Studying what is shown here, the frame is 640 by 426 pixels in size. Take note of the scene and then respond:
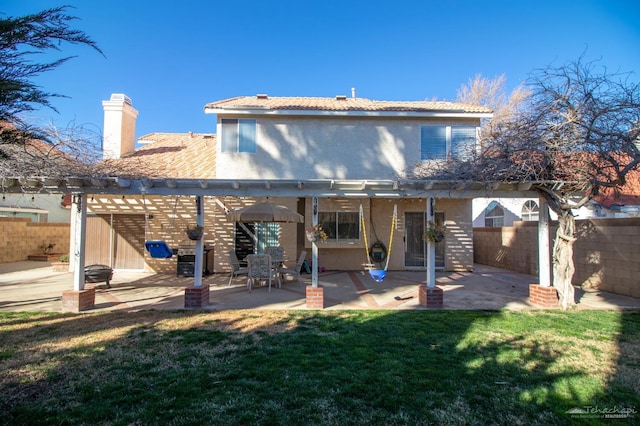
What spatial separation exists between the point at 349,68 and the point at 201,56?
7160 mm

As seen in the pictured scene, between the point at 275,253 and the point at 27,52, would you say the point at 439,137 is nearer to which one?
the point at 275,253

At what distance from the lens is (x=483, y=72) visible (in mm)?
23859

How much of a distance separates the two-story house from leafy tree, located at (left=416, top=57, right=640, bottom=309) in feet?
12.7

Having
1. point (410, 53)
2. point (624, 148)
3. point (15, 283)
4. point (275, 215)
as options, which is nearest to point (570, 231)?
point (624, 148)

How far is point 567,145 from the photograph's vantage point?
7234 mm

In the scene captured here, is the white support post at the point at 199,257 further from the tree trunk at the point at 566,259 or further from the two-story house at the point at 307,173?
the tree trunk at the point at 566,259

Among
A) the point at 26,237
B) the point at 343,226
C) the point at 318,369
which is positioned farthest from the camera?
the point at 26,237

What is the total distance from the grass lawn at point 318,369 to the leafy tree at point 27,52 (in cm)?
304

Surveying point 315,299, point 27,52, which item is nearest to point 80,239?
point 27,52

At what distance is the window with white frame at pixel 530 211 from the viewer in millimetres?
17828

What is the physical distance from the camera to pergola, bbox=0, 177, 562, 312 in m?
7.54

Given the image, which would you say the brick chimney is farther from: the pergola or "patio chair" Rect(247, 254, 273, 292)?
"patio chair" Rect(247, 254, 273, 292)

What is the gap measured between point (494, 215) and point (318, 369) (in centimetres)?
1858

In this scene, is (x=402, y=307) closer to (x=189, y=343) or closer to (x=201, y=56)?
(x=189, y=343)
